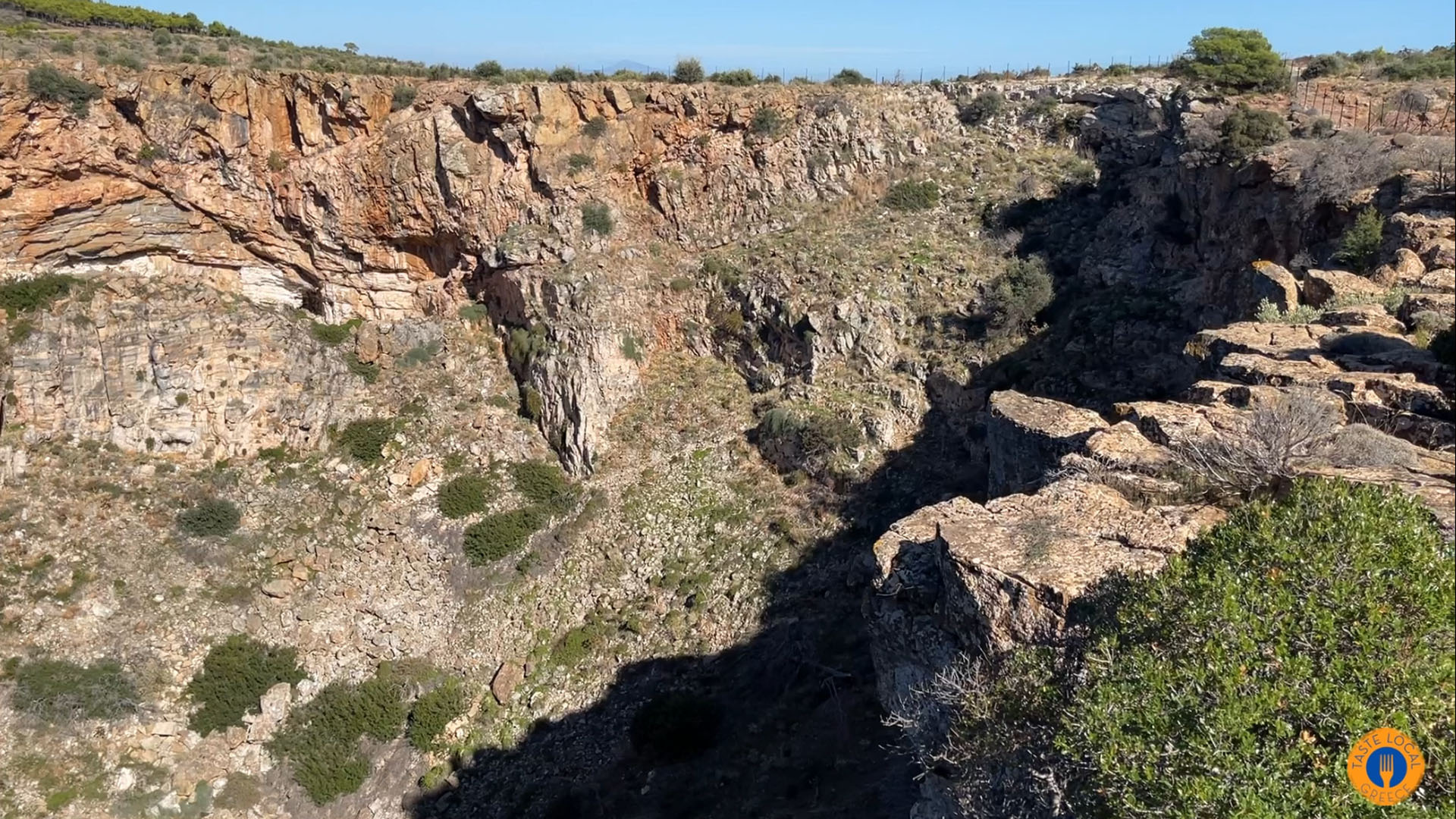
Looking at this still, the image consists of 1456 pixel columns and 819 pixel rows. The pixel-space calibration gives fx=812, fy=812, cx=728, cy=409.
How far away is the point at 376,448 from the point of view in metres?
23.9

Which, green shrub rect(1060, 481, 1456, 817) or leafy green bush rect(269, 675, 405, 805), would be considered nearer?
green shrub rect(1060, 481, 1456, 817)

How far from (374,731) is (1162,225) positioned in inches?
978

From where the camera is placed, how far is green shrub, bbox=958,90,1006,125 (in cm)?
3047

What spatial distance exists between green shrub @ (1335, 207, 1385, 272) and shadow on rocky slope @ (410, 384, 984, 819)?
867cm

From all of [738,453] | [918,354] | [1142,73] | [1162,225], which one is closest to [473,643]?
[738,453]

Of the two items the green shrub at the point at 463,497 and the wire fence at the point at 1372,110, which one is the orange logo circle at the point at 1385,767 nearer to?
the wire fence at the point at 1372,110

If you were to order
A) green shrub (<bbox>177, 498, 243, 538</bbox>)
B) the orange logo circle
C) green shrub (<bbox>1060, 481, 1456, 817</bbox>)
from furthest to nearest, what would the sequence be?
1. green shrub (<bbox>177, 498, 243, 538</bbox>)
2. green shrub (<bbox>1060, 481, 1456, 817</bbox>)
3. the orange logo circle

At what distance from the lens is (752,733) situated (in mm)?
17500

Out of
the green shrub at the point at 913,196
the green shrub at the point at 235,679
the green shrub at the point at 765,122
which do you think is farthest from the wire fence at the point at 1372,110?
the green shrub at the point at 235,679

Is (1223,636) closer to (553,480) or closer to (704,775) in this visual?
(704,775)

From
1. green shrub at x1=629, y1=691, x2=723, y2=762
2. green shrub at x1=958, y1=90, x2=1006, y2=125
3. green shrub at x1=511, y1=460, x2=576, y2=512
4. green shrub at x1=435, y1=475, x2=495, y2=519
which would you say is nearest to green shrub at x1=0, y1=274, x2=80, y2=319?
→ green shrub at x1=435, y1=475, x2=495, y2=519

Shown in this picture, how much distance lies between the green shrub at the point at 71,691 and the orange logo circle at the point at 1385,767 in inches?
894

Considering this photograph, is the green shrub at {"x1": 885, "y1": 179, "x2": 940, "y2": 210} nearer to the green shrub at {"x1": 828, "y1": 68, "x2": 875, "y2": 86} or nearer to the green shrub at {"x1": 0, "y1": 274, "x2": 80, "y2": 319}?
the green shrub at {"x1": 828, "y1": 68, "x2": 875, "y2": 86}

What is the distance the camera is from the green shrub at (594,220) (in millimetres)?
26719
